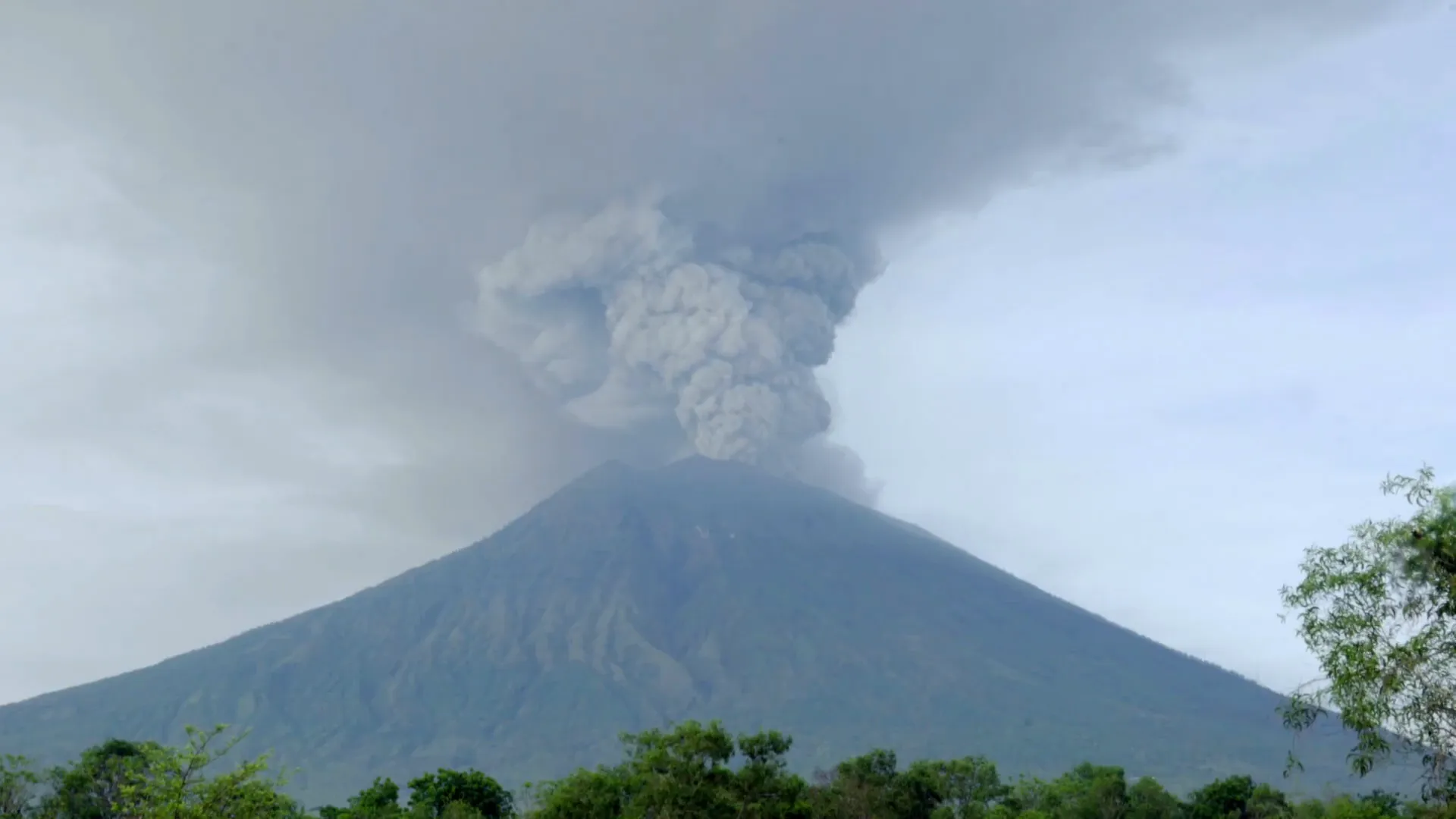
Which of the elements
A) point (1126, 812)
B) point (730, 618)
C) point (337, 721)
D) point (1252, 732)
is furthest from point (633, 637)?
point (1126, 812)

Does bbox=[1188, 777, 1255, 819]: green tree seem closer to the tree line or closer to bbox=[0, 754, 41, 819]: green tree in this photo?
the tree line

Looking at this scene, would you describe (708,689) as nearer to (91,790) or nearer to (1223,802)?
(1223,802)

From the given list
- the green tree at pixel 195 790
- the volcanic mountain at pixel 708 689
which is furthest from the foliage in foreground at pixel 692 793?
the volcanic mountain at pixel 708 689

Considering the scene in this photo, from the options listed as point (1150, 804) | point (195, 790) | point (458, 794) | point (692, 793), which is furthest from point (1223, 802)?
point (195, 790)

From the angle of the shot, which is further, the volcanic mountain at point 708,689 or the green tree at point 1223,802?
the volcanic mountain at point 708,689

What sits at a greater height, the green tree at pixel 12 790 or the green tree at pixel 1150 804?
the green tree at pixel 12 790

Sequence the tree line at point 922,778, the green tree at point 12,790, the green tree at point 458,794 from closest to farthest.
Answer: the tree line at point 922,778
the green tree at point 12,790
the green tree at point 458,794

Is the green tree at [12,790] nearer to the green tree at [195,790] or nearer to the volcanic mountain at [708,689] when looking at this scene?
Answer: the green tree at [195,790]
